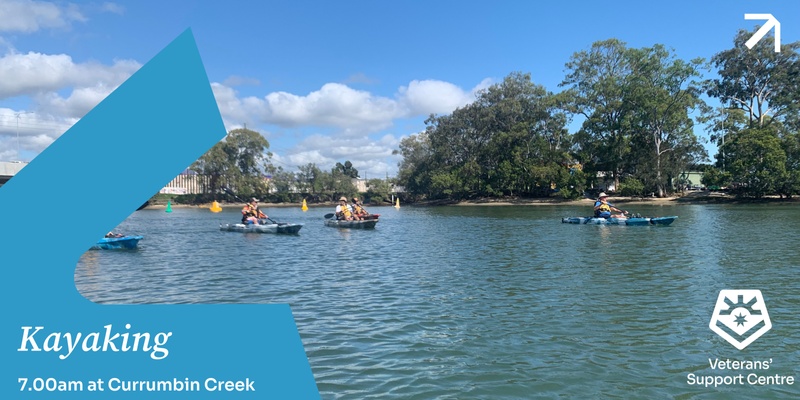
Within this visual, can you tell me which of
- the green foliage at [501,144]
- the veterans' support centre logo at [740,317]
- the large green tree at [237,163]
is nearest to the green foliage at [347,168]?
the large green tree at [237,163]

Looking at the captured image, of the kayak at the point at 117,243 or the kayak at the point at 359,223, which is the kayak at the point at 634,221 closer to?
the kayak at the point at 359,223

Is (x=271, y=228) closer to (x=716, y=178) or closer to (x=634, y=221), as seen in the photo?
(x=634, y=221)

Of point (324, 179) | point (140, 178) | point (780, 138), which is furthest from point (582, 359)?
point (324, 179)

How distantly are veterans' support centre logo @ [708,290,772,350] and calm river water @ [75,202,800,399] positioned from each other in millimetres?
201

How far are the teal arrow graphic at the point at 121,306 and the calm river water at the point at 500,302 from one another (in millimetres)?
3136

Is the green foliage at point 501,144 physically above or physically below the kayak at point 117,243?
above

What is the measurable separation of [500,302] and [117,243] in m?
19.9

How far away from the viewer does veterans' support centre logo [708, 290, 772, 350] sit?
383 inches

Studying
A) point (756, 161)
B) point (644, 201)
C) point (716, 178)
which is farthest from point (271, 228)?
point (756, 161)

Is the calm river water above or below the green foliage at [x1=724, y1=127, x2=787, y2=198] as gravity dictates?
below

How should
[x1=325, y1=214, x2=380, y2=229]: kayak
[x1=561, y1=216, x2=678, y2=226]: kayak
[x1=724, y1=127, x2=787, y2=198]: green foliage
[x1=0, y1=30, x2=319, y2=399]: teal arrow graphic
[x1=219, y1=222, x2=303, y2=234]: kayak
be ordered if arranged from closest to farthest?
[x1=0, y1=30, x2=319, y2=399]: teal arrow graphic < [x1=219, y1=222, x2=303, y2=234]: kayak < [x1=561, y1=216, x2=678, y2=226]: kayak < [x1=325, y1=214, x2=380, y2=229]: kayak < [x1=724, y1=127, x2=787, y2=198]: green foliage

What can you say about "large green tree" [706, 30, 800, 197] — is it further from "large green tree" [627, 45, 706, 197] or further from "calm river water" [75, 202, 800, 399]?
"calm river water" [75, 202, 800, 399]

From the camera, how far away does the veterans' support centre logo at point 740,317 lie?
9734 mm

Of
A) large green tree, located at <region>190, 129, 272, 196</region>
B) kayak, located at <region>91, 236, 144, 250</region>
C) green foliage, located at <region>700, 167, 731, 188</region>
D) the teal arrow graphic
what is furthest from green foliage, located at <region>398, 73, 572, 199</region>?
the teal arrow graphic
